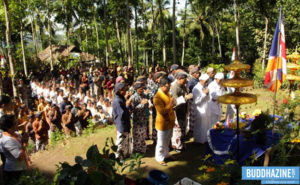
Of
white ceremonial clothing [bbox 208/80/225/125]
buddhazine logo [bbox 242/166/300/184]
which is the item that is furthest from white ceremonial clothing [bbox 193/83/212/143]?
buddhazine logo [bbox 242/166/300/184]

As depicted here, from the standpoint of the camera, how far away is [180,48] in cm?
3422

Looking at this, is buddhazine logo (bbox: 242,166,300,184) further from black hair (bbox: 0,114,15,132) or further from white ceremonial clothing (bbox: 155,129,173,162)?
black hair (bbox: 0,114,15,132)

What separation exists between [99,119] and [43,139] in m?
1.97

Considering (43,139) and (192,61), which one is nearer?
(43,139)

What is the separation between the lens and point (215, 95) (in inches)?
221

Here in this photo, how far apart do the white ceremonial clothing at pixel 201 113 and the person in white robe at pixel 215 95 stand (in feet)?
0.59

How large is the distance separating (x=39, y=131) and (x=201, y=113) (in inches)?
173

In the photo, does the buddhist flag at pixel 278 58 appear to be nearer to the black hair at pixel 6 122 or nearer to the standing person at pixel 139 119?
the standing person at pixel 139 119

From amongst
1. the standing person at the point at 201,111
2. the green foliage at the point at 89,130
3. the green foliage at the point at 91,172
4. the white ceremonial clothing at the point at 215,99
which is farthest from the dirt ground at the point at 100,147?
the green foliage at the point at 91,172

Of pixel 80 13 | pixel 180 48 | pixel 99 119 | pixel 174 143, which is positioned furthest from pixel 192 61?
pixel 174 143

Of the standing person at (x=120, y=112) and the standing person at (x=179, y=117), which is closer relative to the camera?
the standing person at (x=120, y=112)

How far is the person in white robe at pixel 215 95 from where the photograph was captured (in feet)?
18.4

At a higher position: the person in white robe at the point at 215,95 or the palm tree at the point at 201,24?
the palm tree at the point at 201,24

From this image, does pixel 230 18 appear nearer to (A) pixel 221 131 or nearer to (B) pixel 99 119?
(B) pixel 99 119
